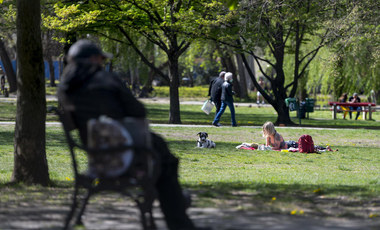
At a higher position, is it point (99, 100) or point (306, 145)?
point (99, 100)

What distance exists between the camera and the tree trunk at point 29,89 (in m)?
6.11

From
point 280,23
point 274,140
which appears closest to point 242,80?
point 280,23

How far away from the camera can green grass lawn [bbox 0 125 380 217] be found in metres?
5.70

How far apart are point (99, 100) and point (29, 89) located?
251 centimetres

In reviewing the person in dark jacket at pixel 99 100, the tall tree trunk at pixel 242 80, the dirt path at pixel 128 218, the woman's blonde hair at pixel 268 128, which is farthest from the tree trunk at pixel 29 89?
the tall tree trunk at pixel 242 80

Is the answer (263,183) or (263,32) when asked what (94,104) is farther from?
(263,32)

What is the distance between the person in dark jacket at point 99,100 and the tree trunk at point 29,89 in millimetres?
2240

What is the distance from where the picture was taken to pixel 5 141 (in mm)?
12859

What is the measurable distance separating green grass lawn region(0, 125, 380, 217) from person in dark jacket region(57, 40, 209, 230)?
46.3 inches

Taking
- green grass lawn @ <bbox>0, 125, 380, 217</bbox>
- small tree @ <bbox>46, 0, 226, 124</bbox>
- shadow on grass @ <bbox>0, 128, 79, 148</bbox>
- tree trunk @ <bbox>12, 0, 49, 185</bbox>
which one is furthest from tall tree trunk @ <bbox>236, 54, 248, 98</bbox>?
tree trunk @ <bbox>12, 0, 49, 185</bbox>

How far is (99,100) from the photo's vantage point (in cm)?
395

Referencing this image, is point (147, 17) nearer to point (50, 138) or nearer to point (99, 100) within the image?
point (50, 138)

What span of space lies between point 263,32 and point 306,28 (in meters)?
2.47

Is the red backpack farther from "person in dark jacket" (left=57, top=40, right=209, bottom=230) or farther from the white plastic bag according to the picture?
"person in dark jacket" (left=57, top=40, right=209, bottom=230)
